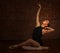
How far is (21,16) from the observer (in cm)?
817

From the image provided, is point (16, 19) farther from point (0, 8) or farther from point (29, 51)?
point (29, 51)

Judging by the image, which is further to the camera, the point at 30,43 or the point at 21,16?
the point at 21,16

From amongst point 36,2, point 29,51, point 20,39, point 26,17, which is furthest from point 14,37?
point 29,51

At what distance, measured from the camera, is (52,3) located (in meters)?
8.25

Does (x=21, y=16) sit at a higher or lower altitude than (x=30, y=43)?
higher

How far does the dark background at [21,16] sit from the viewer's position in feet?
26.7

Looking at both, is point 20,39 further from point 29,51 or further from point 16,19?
point 29,51

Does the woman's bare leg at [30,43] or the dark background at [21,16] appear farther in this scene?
the dark background at [21,16]

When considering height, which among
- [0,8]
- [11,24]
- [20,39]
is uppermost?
[0,8]

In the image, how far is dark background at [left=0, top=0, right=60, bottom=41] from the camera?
26.7 feet

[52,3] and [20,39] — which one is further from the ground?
[52,3]

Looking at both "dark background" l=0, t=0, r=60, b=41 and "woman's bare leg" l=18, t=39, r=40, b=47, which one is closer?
"woman's bare leg" l=18, t=39, r=40, b=47

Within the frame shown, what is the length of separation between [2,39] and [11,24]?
575 mm

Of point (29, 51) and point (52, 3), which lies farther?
point (52, 3)
